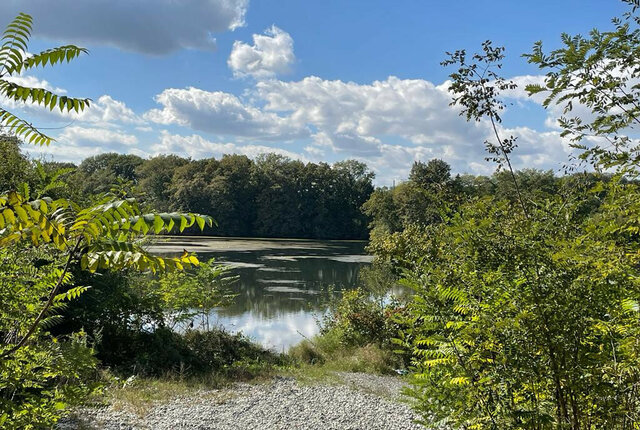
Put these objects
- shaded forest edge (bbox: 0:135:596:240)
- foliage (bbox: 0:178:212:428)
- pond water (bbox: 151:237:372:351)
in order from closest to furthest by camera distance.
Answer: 1. foliage (bbox: 0:178:212:428)
2. pond water (bbox: 151:237:372:351)
3. shaded forest edge (bbox: 0:135:596:240)

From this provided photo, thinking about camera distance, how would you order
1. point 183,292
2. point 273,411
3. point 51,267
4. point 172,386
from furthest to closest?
point 183,292
point 172,386
point 273,411
point 51,267

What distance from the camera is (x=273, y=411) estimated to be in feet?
21.9

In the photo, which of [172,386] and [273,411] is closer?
[273,411]

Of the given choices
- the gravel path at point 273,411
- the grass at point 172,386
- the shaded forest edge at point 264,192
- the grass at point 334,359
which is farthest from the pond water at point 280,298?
the shaded forest edge at point 264,192

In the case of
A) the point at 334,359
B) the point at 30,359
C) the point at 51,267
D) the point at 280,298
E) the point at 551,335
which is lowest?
the point at 334,359

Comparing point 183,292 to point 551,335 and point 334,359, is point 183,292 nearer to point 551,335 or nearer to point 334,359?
point 334,359

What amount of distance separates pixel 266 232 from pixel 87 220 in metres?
64.6

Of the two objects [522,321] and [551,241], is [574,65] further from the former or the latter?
[522,321]

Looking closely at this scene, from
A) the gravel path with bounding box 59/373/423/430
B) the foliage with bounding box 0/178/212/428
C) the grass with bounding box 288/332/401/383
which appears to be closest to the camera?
the foliage with bounding box 0/178/212/428

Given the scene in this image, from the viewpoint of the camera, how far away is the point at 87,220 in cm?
158

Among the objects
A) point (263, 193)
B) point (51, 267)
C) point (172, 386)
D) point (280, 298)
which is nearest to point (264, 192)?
point (263, 193)

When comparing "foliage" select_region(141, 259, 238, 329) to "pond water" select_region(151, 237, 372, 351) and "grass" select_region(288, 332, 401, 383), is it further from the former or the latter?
"grass" select_region(288, 332, 401, 383)

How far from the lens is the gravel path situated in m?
5.99

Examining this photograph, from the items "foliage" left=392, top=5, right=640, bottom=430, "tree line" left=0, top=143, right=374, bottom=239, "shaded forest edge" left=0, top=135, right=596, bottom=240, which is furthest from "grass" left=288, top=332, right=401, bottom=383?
"tree line" left=0, top=143, right=374, bottom=239
